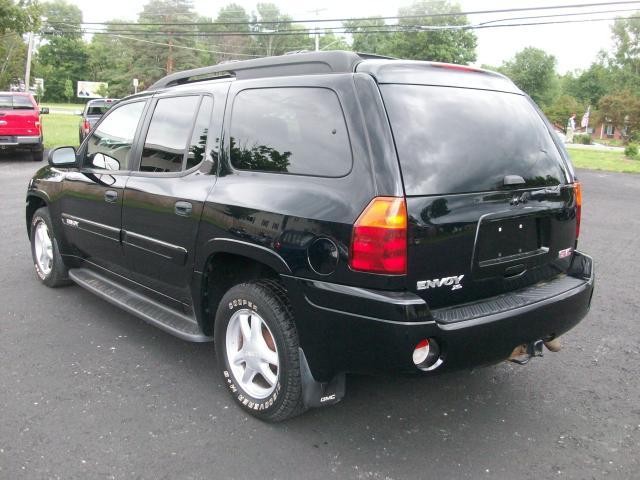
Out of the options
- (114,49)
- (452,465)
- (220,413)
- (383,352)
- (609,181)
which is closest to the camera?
(383,352)

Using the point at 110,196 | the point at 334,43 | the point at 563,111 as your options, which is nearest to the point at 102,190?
the point at 110,196

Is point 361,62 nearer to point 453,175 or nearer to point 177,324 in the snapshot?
point 453,175

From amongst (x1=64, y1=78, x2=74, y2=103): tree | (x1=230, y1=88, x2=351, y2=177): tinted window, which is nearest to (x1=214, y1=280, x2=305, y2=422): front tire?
(x1=230, y1=88, x2=351, y2=177): tinted window

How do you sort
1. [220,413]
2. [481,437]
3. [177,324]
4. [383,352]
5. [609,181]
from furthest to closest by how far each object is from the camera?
[609,181] < [177,324] < [220,413] < [481,437] < [383,352]

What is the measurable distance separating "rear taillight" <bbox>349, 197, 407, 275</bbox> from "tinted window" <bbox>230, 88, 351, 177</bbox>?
26 cm

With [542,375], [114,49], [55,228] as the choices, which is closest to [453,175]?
[542,375]

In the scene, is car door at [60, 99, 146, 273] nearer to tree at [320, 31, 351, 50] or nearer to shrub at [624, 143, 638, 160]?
shrub at [624, 143, 638, 160]

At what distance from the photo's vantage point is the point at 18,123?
15.4 m

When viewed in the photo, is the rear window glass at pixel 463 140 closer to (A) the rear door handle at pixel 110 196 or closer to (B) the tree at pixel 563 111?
(A) the rear door handle at pixel 110 196

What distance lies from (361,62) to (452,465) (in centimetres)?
201

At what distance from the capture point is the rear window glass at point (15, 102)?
50.9 feet

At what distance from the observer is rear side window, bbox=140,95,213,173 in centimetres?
341

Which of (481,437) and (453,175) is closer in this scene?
(453,175)

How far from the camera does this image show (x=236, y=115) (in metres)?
3.21
